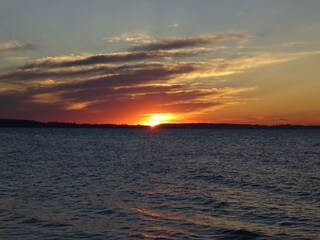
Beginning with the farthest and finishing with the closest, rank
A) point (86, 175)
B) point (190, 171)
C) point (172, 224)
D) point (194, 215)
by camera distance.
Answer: point (190, 171) < point (86, 175) < point (194, 215) < point (172, 224)

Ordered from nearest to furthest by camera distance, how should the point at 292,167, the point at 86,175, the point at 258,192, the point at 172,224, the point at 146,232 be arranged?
the point at 146,232 < the point at 172,224 < the point at 258,192 < the point at 86,175 < the point at 292,167

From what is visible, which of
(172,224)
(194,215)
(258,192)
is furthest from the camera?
(258,192)

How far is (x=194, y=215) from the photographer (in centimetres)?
2416

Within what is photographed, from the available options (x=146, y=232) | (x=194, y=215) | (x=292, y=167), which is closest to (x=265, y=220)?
(x=194, y=215)

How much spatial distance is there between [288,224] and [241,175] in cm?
2280

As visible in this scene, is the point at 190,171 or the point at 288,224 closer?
the point at 288,224

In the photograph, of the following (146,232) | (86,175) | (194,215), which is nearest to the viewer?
(146,232)

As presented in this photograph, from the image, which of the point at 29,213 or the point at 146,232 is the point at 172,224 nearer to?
the point at 146,232

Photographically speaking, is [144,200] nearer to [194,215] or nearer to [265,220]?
[194,215]

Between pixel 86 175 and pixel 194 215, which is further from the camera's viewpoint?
pixel 86 175

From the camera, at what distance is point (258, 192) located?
33.3 m

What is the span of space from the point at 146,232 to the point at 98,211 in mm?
5539

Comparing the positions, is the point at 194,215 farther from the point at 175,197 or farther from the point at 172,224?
the point at 175,197

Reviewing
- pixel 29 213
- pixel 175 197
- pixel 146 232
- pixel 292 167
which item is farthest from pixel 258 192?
pixel 292 167
